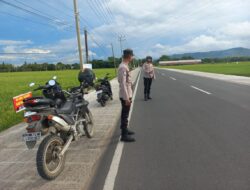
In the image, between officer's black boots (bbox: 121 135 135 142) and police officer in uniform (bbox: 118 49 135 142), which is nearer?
police officer in uniform (bbox: 118 49 135 142)

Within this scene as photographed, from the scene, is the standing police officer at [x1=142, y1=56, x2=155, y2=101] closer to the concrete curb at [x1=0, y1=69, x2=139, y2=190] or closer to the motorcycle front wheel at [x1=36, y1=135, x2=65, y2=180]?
the concrete curb at [x1=0, y1=69, x2=139, y2=190]

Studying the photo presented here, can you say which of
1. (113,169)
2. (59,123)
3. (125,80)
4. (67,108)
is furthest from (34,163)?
(125,80)

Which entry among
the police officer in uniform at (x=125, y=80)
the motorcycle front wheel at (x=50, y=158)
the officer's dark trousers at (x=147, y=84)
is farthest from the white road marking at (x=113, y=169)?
the officer's dark trousers at (x=147, y=84)

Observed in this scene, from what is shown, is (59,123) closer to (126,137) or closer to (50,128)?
(50,128)

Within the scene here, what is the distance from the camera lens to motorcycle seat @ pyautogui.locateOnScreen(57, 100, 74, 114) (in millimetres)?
4632

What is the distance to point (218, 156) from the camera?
14.9 feet

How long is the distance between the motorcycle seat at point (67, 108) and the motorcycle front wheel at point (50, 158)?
2.00ft

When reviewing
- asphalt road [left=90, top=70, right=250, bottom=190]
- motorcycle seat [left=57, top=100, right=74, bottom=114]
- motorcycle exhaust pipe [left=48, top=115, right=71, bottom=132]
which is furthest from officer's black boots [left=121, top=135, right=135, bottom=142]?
motorcycle exhaust pipe [left=48, top=115, right=71, bottom=132]

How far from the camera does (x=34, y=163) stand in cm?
463

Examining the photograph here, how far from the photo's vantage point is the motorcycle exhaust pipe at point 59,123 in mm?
4141

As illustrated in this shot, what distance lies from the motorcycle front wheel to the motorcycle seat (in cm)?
61

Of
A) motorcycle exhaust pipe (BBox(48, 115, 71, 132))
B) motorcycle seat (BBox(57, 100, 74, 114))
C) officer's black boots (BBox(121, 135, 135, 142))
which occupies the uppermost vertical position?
motorcycle seat (BBox(57, 100, 74, 114))

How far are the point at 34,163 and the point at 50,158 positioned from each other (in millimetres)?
776

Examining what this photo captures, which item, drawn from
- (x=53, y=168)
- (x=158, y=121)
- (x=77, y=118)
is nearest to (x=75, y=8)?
(x=158, y=121)
